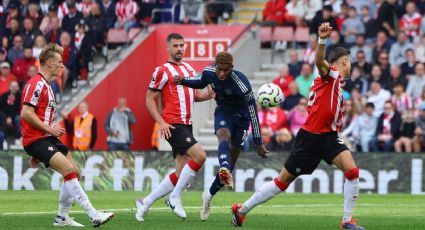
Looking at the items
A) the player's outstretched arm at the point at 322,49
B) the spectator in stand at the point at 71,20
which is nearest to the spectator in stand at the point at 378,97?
the spectator in stand at the point at 71,20

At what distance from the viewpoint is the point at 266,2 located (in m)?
33.5

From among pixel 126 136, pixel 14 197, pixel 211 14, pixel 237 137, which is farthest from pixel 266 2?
pixel 237 137

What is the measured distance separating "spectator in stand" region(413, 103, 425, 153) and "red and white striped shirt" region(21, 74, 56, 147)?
1339 centimetres

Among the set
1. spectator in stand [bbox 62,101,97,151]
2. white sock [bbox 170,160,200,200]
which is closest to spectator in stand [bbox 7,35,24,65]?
spectator in stand [bbox 62,101,97,151]

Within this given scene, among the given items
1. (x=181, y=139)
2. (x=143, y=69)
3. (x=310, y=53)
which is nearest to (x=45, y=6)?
(x=143, y=69)

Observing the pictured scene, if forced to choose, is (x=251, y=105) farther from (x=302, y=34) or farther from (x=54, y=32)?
(x=54, y=32)

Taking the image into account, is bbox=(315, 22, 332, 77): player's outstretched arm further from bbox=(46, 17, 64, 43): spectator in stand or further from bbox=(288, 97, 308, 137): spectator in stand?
bbox=(46, 17, 64, 43): spectator in stand

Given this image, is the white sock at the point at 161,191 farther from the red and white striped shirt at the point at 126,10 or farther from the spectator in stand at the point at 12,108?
the red and white striped shirt at the point at 126,10

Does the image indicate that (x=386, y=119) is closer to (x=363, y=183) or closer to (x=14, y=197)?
(x=363, y=183)

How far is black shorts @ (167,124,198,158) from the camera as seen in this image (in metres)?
16.2

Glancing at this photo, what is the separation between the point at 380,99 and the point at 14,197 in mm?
9525

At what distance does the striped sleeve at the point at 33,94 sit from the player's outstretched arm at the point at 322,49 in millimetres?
3389

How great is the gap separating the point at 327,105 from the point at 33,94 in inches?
141

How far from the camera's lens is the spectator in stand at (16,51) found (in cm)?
3225
